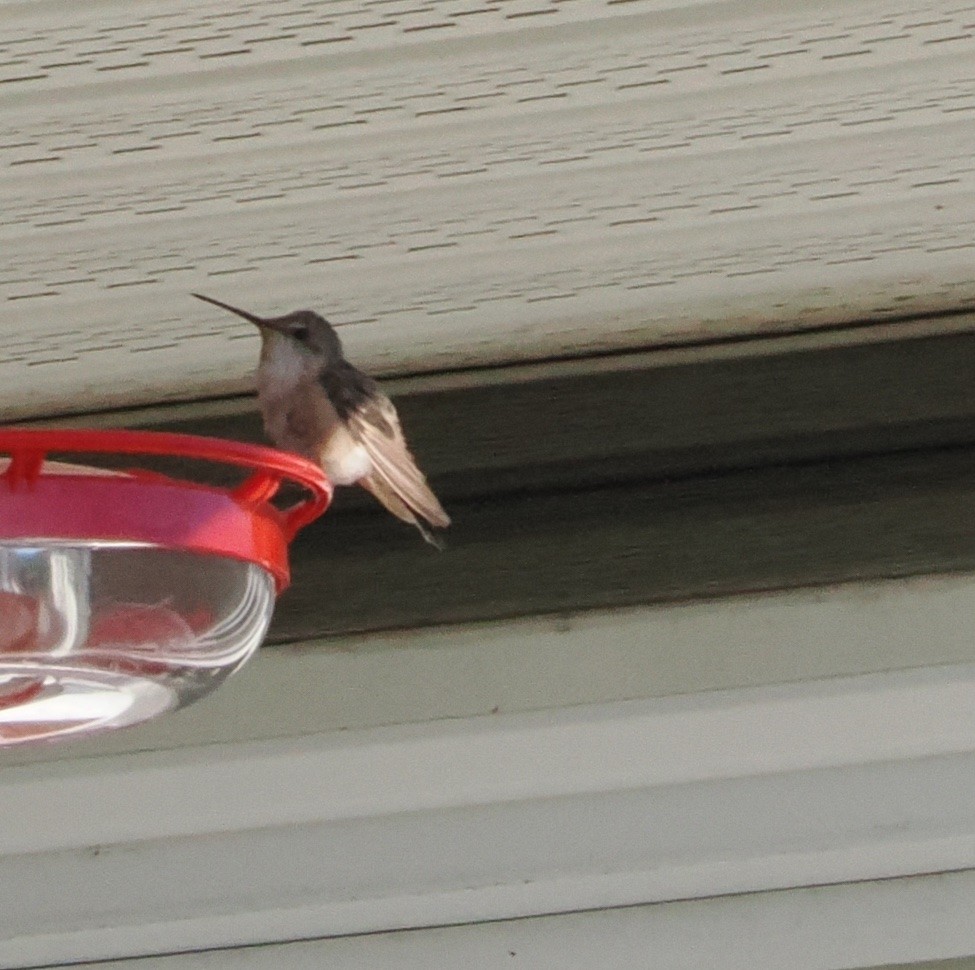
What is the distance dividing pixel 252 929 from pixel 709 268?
126 centimetres

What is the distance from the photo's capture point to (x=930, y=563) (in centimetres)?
261

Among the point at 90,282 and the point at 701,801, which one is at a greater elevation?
the point at 90,282

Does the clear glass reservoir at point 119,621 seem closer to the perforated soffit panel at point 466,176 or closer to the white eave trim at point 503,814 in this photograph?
the perforated soffit panel at point 466,176

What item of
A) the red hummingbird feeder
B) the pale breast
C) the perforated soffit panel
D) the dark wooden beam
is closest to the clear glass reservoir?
the red hummingbird feeder

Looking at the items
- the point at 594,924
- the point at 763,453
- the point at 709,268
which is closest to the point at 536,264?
the point at 709,268

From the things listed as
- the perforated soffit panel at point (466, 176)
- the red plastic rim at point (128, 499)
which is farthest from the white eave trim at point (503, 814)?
the red plastic rim at point (128, 499)

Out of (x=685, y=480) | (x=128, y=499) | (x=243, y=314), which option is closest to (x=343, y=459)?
(x=243, y=314)

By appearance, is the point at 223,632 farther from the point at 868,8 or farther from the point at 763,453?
the point at 763,453

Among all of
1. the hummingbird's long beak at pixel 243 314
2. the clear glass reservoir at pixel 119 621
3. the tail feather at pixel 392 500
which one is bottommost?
the clear glass reservoir at pixel 119 621

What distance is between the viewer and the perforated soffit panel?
198 cm

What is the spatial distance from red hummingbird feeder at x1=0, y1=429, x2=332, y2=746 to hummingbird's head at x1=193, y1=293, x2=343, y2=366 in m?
0.87

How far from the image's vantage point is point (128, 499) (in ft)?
4.43

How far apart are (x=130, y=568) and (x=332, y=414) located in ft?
4.17

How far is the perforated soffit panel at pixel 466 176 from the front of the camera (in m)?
1.98
